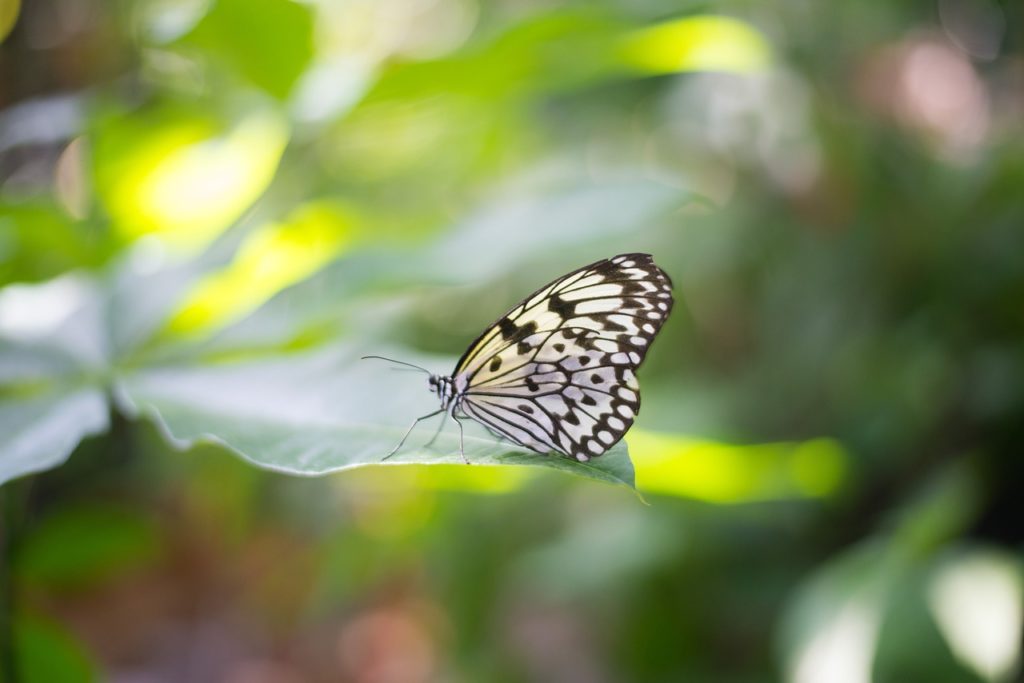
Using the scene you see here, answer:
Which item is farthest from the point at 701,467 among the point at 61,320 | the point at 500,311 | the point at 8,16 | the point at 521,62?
the point at 8,16

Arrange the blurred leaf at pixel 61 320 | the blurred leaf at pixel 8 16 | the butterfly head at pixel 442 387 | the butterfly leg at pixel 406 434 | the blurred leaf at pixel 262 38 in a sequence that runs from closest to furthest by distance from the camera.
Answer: the butterfly leg at pixel 406 434 → the butterfly head at pixel 442 387 → the blurred leaf at pixel 61 320 → the blurred leaf at pixel 262 38 → the blurred leaf at pixel 8 16

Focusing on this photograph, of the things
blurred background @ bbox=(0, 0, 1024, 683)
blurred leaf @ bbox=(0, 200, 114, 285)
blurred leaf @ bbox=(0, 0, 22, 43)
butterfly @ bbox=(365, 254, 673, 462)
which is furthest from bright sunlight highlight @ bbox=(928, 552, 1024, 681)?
blurred leaf @ bbox=(0, 0, 22, 43)

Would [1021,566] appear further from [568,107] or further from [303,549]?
[303,549]

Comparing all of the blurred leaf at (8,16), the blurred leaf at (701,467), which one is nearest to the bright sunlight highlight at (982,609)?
the blurred leaf at (701,467)

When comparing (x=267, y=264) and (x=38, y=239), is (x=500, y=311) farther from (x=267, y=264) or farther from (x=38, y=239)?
(x=38, y=239)

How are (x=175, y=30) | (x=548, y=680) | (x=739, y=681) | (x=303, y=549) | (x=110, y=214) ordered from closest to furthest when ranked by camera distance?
(x=175, y=30)
(x=110, y=214)
(x=739, y=681)
(x=548, y=680)
(x=303, y=549)

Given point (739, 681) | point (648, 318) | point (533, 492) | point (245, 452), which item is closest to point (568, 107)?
point (533, 492)

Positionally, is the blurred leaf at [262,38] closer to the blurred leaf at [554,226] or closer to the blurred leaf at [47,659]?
the blurred leaf at [554,226]
